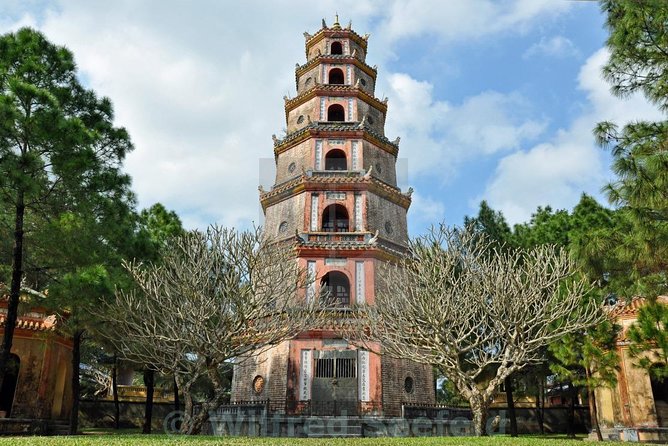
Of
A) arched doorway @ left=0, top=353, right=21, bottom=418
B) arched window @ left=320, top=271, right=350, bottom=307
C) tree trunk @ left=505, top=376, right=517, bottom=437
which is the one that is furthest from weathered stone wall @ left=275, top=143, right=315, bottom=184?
tree trunk @ left=505, top=376, right=517, bottom=437

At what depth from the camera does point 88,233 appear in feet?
43.2

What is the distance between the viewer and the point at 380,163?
22.6m

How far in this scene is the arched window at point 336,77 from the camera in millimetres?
25000

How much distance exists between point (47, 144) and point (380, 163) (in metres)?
13.7

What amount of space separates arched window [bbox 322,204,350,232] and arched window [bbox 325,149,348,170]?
7.00ft

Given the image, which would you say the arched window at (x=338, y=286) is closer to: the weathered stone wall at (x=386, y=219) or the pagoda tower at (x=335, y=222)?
the pagoda tower at (x=335, y=222)

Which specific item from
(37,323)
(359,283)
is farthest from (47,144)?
(359,283)

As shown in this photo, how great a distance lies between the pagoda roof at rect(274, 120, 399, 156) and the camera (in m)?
22.1

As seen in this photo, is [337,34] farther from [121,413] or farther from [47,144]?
[121,413]

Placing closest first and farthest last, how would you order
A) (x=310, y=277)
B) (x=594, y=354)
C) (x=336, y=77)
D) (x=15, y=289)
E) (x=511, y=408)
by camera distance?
(x=15, y=289)
(x=594, y=354)
(x=310, y=277)
(x=511, y=408)
(x=336, y=77)

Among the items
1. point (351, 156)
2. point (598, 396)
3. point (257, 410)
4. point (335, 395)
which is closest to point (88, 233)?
point (257, 410)

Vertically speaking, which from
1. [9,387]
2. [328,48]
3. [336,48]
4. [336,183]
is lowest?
[9,387]

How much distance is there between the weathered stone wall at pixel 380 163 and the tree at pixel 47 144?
10.6 metres

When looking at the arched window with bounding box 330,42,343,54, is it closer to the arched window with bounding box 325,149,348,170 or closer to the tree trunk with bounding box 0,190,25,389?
the arched window with bounding box 325,149,348,170
